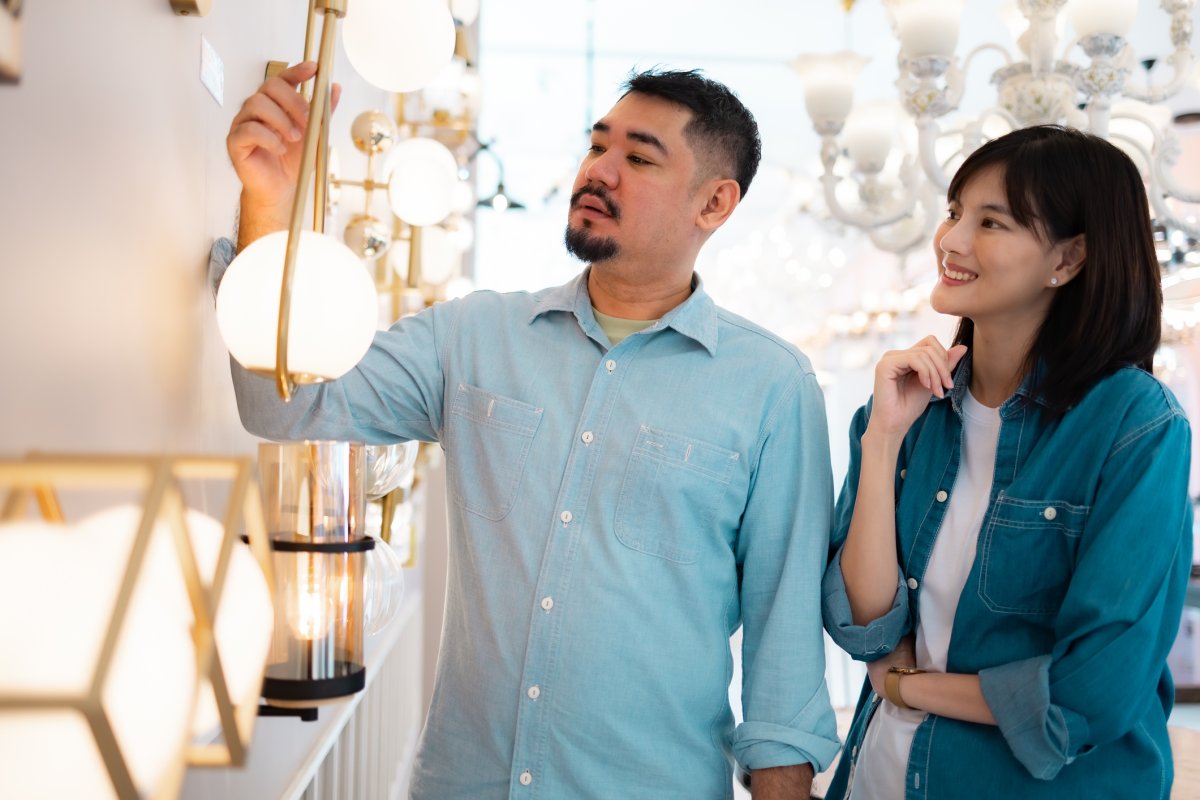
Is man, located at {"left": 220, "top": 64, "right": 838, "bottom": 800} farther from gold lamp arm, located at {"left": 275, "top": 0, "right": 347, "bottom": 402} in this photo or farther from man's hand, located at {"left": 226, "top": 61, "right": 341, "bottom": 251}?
gold lamp arm, located at {"left": 275, "top": 0, "right": 347, "bottom": 402}

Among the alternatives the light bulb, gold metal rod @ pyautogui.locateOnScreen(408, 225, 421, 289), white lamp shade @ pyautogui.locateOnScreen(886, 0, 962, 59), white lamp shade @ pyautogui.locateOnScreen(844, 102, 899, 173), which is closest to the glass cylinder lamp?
the light bulb

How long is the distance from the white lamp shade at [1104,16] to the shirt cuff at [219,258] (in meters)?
2.08

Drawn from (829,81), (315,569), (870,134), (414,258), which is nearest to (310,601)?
(315,569)

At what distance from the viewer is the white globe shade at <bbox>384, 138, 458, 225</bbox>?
1.79m

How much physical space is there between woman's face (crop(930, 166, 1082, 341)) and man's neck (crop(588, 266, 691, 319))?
38 centimetres

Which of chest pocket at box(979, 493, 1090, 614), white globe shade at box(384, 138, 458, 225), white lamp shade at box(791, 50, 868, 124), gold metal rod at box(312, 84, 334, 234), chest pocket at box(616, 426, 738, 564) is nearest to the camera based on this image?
gold metal rod at box(312, 84, 334, 234)

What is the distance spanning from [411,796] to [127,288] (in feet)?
2.71

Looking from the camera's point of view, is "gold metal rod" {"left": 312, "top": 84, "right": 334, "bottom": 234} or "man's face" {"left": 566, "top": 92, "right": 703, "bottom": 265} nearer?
"gold metal rod" {"left": 312, "top": 84, "right": 334, "bottom": 234}

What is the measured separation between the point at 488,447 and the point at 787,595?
17.3 inches

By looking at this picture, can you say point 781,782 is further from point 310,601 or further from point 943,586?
point 310,601

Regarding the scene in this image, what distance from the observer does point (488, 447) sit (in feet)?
4.87

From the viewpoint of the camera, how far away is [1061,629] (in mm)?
Result: 1272

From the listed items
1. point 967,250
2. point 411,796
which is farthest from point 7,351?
point 967,250

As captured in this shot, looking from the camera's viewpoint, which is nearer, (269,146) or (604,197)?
(269,146)
